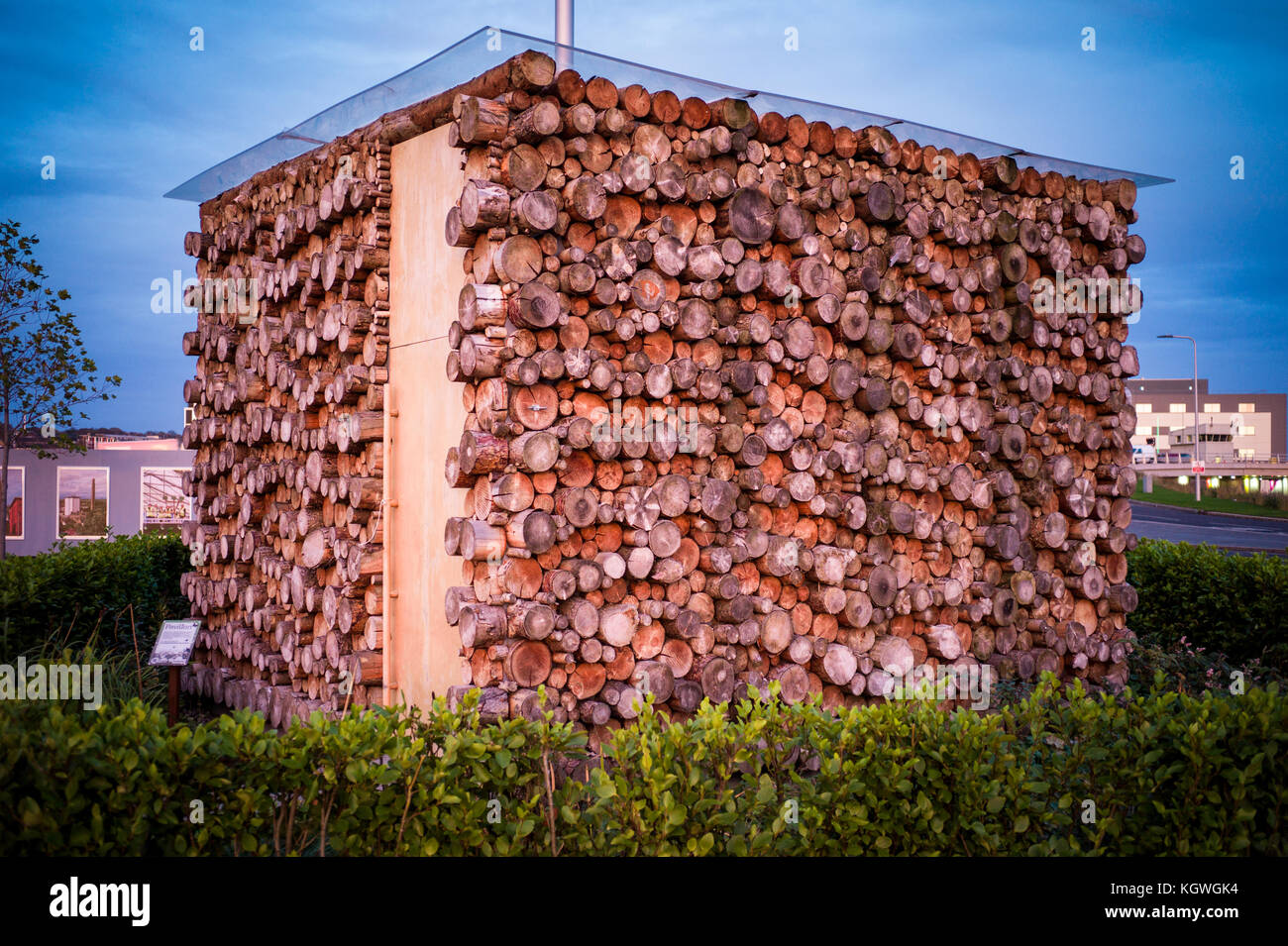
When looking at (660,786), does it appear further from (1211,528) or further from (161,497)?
(1211,528)

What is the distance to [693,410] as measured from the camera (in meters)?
5.44

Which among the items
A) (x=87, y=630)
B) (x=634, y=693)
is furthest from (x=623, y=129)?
(x=87, y=630)

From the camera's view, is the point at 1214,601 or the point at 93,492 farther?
the point at 93,492

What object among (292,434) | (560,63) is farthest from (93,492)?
(560,63)

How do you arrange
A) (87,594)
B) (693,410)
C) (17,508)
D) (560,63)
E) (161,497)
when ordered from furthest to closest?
(161,497) → (17,508) → (87,594) → (693,410) → (560,63)

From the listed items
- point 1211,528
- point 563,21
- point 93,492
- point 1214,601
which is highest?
point 563,21

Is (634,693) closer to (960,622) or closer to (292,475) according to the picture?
(960,622)

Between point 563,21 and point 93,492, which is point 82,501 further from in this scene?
point 563,21

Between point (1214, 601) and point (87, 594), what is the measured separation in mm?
9003

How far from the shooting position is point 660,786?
3090mm

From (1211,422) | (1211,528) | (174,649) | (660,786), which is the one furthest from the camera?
(1211,422)

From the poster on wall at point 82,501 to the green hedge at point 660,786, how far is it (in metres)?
14.5

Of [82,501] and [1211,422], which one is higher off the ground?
[1211,422]
